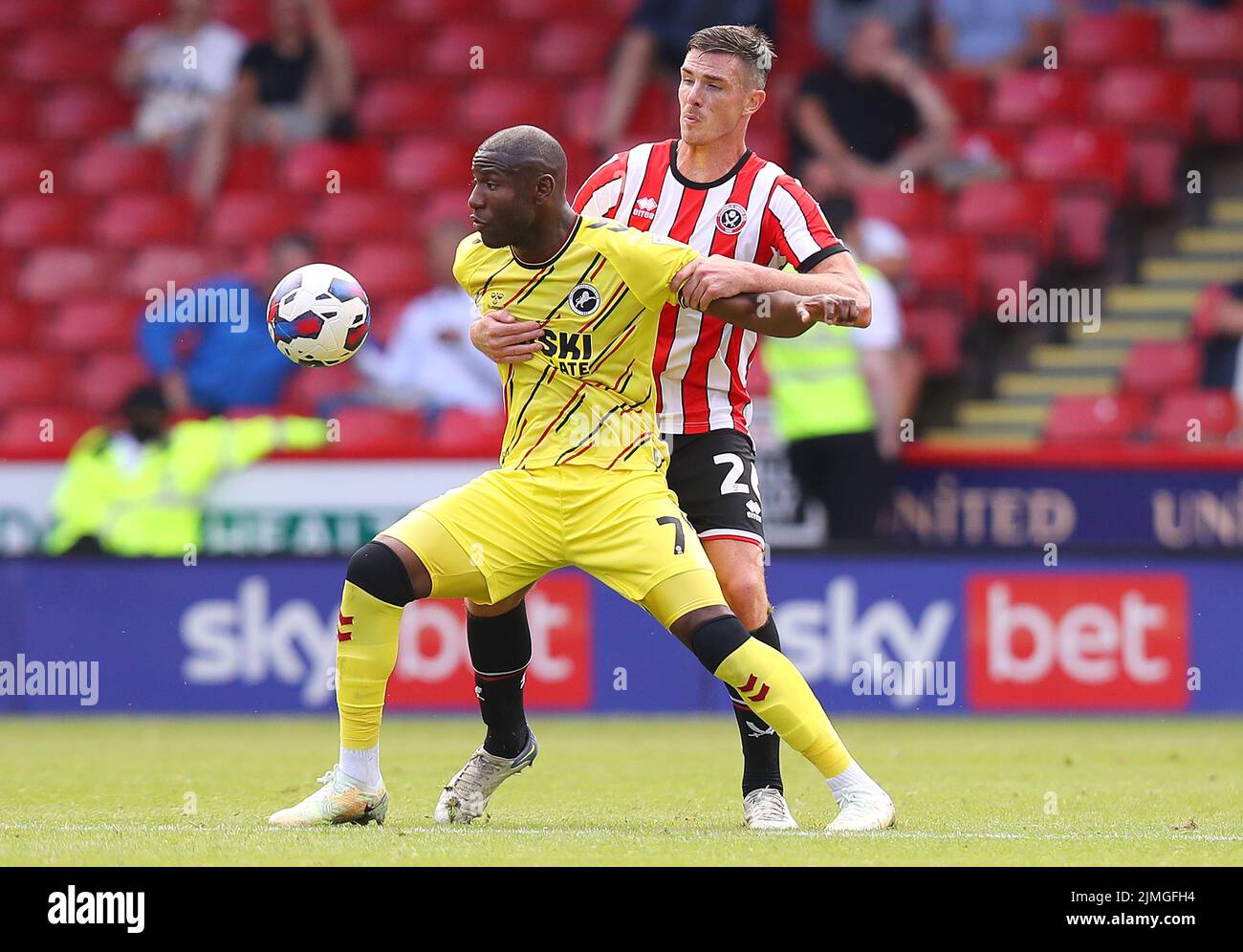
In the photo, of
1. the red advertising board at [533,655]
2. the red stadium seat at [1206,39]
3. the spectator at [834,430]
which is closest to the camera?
the red advertising board at [533,655]

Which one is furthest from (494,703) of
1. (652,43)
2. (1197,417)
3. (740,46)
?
(652,43)

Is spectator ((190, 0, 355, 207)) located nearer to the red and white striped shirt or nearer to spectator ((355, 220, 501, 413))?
spectator ((355, 220, 501, 413))

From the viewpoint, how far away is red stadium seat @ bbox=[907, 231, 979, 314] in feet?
43.1

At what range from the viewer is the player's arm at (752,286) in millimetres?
5879

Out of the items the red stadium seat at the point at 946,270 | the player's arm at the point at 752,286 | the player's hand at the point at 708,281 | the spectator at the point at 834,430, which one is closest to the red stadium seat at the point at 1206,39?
the red stadium seat at the point at 946,270

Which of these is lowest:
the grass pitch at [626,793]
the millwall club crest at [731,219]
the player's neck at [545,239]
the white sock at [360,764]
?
the grass pitch at [626,793]

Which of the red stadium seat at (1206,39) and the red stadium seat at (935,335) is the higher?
the red stadium seat at (1206,39)

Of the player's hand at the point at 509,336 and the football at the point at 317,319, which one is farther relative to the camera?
the football at the point at 317,319

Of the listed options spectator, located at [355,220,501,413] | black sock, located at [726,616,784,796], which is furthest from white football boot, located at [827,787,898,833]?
spectator, located at [355,220,501,413]

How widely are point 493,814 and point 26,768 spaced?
2436 millimetres

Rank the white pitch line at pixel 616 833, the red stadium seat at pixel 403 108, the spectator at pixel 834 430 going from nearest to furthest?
the white pitch line at pixel 616 833 < the spectator at pixel 834 430 < the red stadium seat at pixel 403 108

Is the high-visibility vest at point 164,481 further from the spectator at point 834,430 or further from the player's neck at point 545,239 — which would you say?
the player's neck at point 545,239

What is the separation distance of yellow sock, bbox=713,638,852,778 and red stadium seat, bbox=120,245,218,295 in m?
8.59

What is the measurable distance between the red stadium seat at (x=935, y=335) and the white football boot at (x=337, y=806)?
24.8ft
